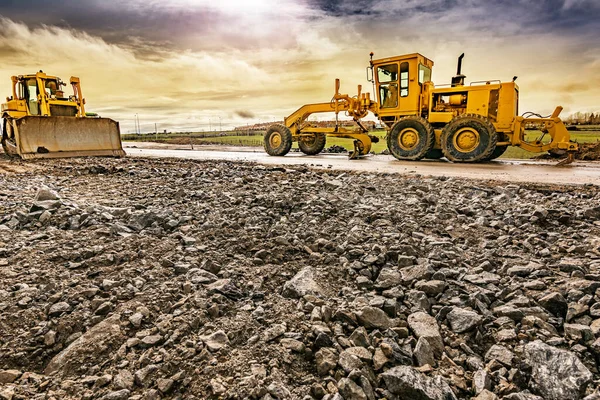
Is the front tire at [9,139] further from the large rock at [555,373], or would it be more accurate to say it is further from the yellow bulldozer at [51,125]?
the large rock at [555,373]

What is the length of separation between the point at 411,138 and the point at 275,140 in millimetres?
6423

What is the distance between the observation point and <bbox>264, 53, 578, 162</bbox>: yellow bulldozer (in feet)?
37.6

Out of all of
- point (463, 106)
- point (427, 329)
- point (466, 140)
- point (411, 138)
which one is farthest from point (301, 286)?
point (463, 106)

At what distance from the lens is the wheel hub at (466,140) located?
38.2 feet

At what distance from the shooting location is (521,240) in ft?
12.6

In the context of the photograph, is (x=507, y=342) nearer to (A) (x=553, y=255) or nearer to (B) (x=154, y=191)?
(A) (x=553, y=255)

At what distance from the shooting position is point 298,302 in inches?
105

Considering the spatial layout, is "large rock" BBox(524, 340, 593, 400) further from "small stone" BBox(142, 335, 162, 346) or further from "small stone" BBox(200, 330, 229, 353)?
"small stone" BBox(142, 335, 162, 346)

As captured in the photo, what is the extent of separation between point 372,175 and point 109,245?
5.94m

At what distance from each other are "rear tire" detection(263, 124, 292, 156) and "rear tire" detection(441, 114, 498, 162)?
6.85 metres

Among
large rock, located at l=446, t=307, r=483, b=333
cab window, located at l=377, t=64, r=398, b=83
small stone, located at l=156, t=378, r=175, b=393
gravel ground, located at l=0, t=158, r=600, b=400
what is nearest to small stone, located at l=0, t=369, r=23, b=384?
gravel ground, located at l=0, t=158, r=600, b=400

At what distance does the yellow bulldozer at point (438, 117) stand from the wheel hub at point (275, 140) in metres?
2.37

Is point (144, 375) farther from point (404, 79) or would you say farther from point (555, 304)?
point (404, 79)

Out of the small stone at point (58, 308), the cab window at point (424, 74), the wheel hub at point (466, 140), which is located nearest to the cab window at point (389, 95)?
the cab window at point (424, 74)
